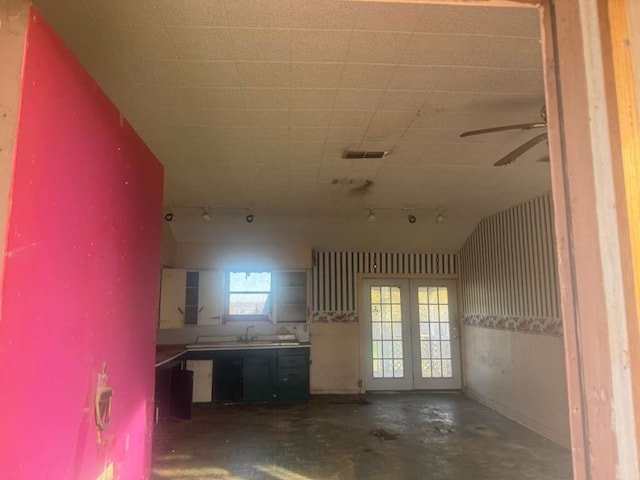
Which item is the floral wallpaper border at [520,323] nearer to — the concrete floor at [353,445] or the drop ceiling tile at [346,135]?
the concrete floor at [353,445]

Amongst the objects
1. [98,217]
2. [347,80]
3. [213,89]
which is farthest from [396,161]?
[98,217]

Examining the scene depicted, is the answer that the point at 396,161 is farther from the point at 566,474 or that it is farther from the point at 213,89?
the point at 566,474

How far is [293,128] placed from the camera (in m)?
3.12

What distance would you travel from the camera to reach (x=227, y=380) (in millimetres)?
6238

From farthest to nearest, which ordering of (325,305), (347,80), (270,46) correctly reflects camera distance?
1. (325,305)
2. (347,80)
3. (270,46)

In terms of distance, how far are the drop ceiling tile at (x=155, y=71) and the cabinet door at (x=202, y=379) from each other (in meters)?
4.69

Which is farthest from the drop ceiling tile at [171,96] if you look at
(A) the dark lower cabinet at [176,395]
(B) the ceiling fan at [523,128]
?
(A) the dark lower cabinet at [176,395]

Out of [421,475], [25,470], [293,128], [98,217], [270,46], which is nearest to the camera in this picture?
[25,470]

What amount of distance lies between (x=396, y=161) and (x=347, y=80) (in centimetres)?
148

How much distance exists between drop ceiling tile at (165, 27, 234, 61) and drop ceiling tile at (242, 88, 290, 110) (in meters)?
0.37

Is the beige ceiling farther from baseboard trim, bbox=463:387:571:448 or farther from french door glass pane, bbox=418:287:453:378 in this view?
french door glass pane, bbox=418:287:453:378

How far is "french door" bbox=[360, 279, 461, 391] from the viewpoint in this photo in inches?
279

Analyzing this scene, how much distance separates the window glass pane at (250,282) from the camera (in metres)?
6.83

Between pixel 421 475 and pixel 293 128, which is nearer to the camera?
pixel 293 128
